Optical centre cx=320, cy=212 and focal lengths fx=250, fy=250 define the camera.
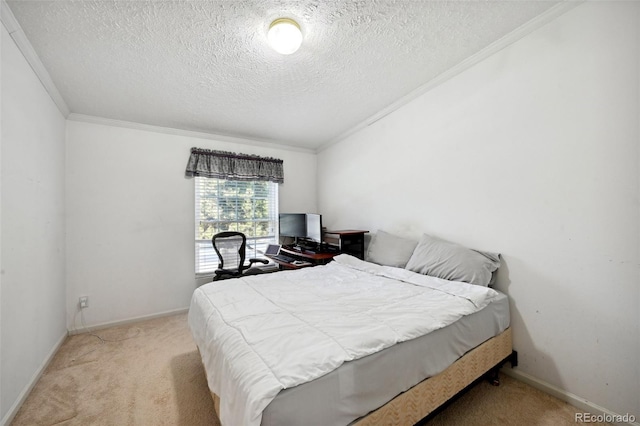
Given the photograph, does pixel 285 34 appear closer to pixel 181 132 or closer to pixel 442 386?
pixel 442 386

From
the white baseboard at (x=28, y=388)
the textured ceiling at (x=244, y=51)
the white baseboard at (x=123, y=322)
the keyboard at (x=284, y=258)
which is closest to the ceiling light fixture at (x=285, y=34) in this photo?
the textured ceiling at (x=244, y=51)

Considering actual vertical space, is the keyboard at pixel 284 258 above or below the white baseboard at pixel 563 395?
above

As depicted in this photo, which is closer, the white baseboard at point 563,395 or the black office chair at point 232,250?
the white baseboard at point 563,395

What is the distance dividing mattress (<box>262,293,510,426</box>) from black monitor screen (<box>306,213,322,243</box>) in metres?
2.11

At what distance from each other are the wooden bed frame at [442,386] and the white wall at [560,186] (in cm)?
29

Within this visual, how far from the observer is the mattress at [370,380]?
906 mm

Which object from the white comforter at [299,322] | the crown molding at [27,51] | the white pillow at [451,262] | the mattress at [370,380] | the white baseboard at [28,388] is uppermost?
the crown molding at [27,51]

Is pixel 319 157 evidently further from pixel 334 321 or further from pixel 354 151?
pixel 334 321

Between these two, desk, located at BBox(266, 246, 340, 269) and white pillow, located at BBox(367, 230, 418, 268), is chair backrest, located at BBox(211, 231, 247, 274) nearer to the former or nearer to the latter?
desk, located at BBox(266, 246, 340, 269)

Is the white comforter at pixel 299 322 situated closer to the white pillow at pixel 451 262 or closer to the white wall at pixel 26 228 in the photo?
the white pillow at pixel 451 262

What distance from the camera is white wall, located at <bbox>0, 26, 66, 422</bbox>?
1579 millimetres

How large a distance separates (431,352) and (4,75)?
304cm

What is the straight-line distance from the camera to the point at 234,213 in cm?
390

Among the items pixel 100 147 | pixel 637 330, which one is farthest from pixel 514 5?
pixel 100 147
